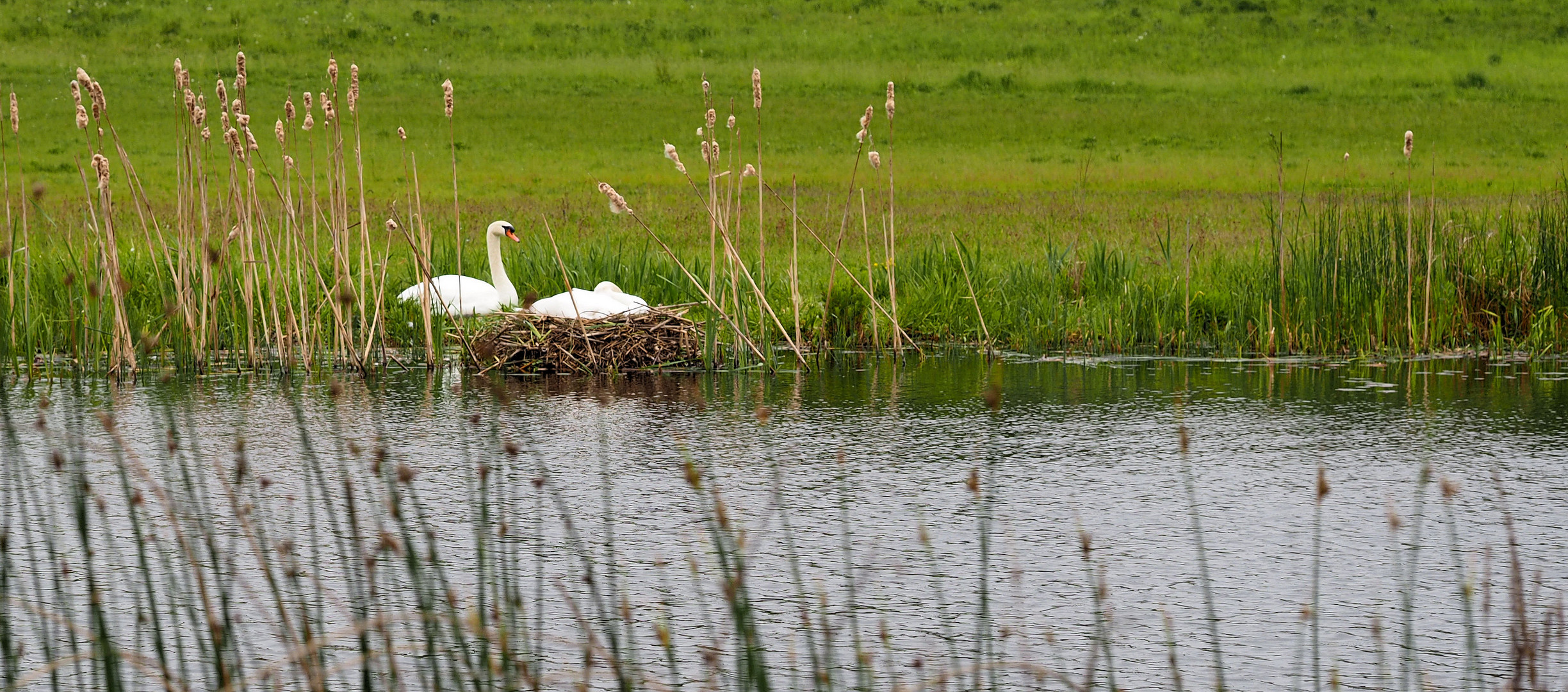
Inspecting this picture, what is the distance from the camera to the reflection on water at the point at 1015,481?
3.90 meters

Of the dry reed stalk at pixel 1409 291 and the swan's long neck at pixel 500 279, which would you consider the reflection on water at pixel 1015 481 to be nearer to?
the dry reed stalk at pixel 1409 291

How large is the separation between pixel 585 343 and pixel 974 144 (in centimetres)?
2056

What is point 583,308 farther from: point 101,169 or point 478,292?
point 101,169

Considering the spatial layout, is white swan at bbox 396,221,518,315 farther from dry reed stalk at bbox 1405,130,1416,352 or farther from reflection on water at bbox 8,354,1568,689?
dry reed stalk at bbox 1405,130,1416,352

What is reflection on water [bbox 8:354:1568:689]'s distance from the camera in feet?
12.8

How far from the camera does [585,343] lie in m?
8.45

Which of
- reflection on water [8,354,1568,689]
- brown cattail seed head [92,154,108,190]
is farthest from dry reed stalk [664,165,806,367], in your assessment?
brown cattail seed head [92,154,108,190]

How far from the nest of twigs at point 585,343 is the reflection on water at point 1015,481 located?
9.4 inches

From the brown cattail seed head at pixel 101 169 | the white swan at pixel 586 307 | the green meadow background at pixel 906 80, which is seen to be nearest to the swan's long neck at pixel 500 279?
the white swan at pixel 586 307

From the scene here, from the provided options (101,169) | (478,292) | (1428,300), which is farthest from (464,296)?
(1428,300)

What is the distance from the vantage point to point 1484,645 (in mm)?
3711

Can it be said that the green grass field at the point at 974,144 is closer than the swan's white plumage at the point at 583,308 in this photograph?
No

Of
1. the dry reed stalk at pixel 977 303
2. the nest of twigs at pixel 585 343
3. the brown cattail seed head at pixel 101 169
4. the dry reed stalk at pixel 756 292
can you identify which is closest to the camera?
the brown cattail seed head at pixel 101 169

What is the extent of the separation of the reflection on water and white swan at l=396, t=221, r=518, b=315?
120cm
